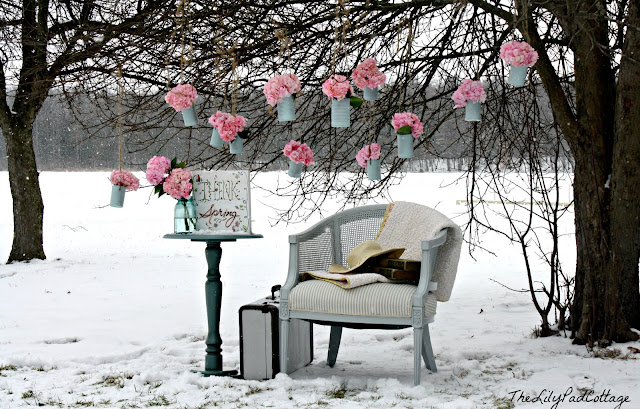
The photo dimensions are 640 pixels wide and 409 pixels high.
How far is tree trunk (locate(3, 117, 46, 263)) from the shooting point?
9539mm

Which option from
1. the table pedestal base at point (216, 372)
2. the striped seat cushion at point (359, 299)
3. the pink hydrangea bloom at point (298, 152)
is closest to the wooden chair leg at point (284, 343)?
the striped seat cushion at point (359, 299)

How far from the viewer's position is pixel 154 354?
4535mm

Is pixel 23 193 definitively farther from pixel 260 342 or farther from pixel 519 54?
pixel 519 54

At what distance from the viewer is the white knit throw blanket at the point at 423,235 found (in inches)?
160

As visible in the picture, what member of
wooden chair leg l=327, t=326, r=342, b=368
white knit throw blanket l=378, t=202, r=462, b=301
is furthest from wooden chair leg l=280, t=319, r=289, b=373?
white knit throw blanket l=378, t=202, r=462, b=301

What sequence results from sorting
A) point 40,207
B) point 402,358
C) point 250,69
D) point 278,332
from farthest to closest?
point 40,207
point 250,69
point 402,358
point 278,332

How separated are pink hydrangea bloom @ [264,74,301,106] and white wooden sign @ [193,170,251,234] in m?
0.46

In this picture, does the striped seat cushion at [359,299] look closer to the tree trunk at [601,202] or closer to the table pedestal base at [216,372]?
the table pedestal base at [216,372]

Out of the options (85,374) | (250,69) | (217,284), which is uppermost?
(250,69)

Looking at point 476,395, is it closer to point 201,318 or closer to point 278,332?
point 278,332

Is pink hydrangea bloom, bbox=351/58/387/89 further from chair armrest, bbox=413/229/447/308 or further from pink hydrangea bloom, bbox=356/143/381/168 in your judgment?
chair armrest, bbox=413/229/447/308

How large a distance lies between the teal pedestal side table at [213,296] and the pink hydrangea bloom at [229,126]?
1.74ft

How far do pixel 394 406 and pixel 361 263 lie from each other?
2.91ft

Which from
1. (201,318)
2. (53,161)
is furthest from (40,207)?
(53,161)
